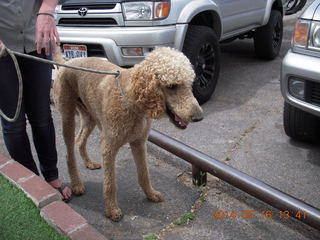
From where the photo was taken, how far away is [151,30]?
3676 mm

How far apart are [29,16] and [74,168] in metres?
1.26

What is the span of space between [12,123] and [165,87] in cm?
116

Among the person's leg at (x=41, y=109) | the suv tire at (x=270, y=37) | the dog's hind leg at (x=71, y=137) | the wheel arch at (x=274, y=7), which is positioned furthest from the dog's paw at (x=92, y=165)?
the suv tire at (x=270, y=37)

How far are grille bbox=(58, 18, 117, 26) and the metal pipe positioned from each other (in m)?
1.59

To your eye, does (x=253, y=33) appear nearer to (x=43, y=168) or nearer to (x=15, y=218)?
(x=43, y=168)

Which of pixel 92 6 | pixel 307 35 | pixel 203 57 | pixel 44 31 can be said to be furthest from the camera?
pixel 203 57

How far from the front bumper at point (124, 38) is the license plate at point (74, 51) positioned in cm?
7

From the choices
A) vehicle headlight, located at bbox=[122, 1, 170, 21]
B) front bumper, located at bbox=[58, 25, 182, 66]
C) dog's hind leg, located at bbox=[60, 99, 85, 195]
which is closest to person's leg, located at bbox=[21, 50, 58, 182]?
→ dog's hind leg, located at bbox=[60, 99, 85, 195]

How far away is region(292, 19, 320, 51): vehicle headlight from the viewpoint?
2.79 metres

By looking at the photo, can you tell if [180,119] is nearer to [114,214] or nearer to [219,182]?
[114,214]

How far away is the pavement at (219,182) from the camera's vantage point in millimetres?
2402

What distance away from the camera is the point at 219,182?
292cm

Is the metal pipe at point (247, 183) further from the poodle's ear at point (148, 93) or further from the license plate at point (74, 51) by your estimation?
the license plate at point (74, 51)

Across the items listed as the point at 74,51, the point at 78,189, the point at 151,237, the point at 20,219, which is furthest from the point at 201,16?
the point at 20,219
